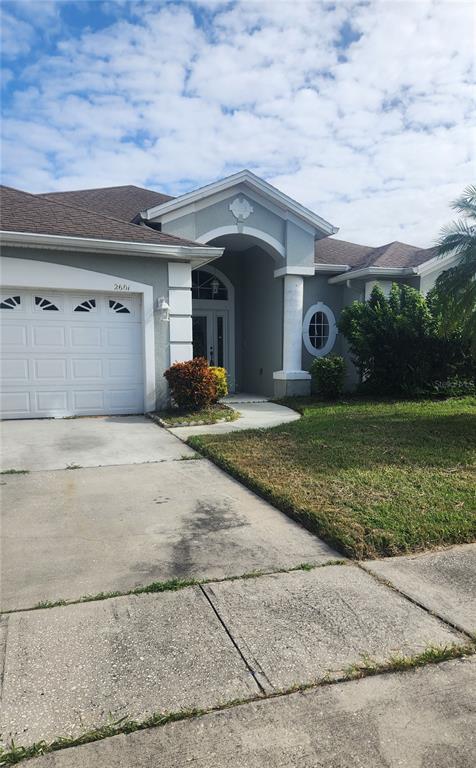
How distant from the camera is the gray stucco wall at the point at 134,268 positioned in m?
9.84

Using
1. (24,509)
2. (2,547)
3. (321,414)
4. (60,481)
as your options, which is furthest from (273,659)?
(321,414)

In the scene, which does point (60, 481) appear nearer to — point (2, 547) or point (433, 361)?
point (2, 547)

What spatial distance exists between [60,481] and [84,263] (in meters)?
5.64

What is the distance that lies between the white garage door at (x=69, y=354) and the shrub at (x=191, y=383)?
0.94m

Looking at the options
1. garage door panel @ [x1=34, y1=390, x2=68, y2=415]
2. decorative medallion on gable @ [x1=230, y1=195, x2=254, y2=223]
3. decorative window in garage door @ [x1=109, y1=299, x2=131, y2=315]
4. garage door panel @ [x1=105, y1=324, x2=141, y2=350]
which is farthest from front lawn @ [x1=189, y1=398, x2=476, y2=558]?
decorative medallion on gable @ [x1=230, y1=195, x2=254, y2=223]

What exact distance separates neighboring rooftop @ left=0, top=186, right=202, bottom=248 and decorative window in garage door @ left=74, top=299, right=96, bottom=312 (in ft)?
4.28

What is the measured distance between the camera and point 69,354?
408 inches

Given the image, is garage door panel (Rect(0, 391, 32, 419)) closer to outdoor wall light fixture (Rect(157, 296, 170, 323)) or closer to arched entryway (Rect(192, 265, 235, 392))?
outdoor wall light fixture (Rect(157, 296, 170, 323))

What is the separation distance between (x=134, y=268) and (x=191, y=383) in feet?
8.76

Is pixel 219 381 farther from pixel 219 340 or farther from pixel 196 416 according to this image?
pixel 219 340

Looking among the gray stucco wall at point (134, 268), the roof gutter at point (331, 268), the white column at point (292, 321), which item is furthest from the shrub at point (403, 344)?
the gray stucco wall at point (134, 268)

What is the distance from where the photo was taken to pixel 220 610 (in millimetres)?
3129

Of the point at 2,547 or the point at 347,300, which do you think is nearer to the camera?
the point at 2,547

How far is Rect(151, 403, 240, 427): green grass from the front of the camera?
31.7ft
